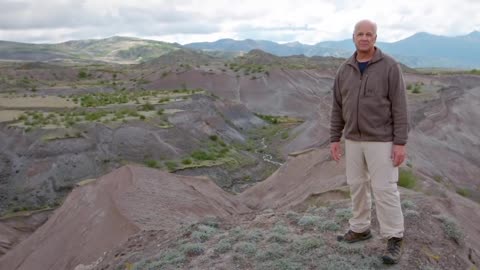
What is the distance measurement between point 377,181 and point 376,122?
67 cm

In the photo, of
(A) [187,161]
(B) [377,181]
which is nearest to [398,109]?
(B) [377,181]

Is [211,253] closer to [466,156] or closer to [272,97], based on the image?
[466,156]

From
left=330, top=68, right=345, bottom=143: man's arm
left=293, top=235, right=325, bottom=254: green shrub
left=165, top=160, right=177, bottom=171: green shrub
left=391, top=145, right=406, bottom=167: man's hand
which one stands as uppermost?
left=330, top=68, right=345, bottom=143: man's arm

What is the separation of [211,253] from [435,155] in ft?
71.7

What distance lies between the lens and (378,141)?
6.09m

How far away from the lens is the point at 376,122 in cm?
606

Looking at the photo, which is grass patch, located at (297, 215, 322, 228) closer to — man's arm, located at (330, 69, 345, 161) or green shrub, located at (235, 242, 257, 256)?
green shrub, located at (235, 242, 257, 256)

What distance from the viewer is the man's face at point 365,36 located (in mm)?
5965

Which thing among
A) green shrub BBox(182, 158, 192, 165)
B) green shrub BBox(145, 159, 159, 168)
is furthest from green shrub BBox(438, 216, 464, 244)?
green shrub BBox(182, 158, 192, 165)

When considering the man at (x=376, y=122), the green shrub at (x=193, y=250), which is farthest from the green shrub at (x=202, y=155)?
A: the man at (x=376, y=122)

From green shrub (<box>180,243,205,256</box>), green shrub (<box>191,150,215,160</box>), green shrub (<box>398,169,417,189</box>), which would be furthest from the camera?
green shrub (<box>191,150,215,160</box>)

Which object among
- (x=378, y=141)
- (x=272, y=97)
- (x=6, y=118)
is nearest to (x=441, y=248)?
(x=378, y=141)

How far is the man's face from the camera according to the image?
5.96 m

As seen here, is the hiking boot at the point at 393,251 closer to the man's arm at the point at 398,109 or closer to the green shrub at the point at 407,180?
the man's arm at the point at 398,109
